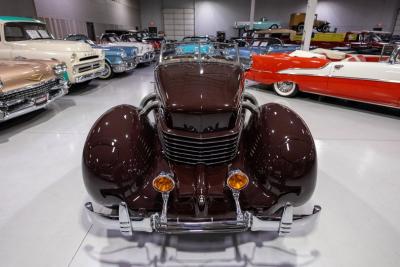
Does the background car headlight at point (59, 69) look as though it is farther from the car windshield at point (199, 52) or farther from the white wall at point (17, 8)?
the white wall at point (17, 8)

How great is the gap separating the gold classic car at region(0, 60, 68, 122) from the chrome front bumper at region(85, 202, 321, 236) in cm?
304

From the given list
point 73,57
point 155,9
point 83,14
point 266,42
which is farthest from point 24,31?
point 155,9

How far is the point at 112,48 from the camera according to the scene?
26.0ft

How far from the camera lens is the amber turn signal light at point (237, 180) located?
1.56m

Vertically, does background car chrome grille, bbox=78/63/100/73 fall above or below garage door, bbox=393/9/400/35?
below

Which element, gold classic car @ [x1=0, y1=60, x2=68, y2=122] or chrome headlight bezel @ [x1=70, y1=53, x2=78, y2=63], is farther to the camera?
chrome headlight bezel @ [x1=70, y1=53, x2=78, y2=63]

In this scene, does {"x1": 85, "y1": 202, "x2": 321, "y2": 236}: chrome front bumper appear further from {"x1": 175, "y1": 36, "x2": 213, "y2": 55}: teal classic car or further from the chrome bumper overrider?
the chrome bumper overrider

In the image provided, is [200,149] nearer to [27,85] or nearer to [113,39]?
[27,85]

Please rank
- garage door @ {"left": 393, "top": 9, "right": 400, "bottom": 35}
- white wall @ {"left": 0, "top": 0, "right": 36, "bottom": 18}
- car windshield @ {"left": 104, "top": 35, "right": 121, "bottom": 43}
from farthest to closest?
garage door @ {"left": 393, "top": 9, "right": 400, "bottom": 35}, car windshield @ {"left": 104, "top": 35, "right": 121, "bottom": 43}, white wall @ {"left": 0, "top": 0, "right": 36, "bottom": 18}

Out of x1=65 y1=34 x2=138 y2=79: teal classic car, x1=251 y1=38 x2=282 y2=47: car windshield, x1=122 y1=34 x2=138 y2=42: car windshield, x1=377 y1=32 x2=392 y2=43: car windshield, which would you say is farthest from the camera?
x1=377 y1=32 x2=392 y2=43: car windshield

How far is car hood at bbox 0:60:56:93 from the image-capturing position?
3.64 meters

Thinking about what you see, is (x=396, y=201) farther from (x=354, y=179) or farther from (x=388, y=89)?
(x=388, y=89)

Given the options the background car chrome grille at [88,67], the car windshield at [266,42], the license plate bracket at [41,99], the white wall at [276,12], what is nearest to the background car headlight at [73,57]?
the background car chrome grille at [88,67]

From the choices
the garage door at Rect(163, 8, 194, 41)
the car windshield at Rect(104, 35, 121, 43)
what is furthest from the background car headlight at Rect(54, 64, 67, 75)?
the garage door at Rect(163, 8, 194, 41)
